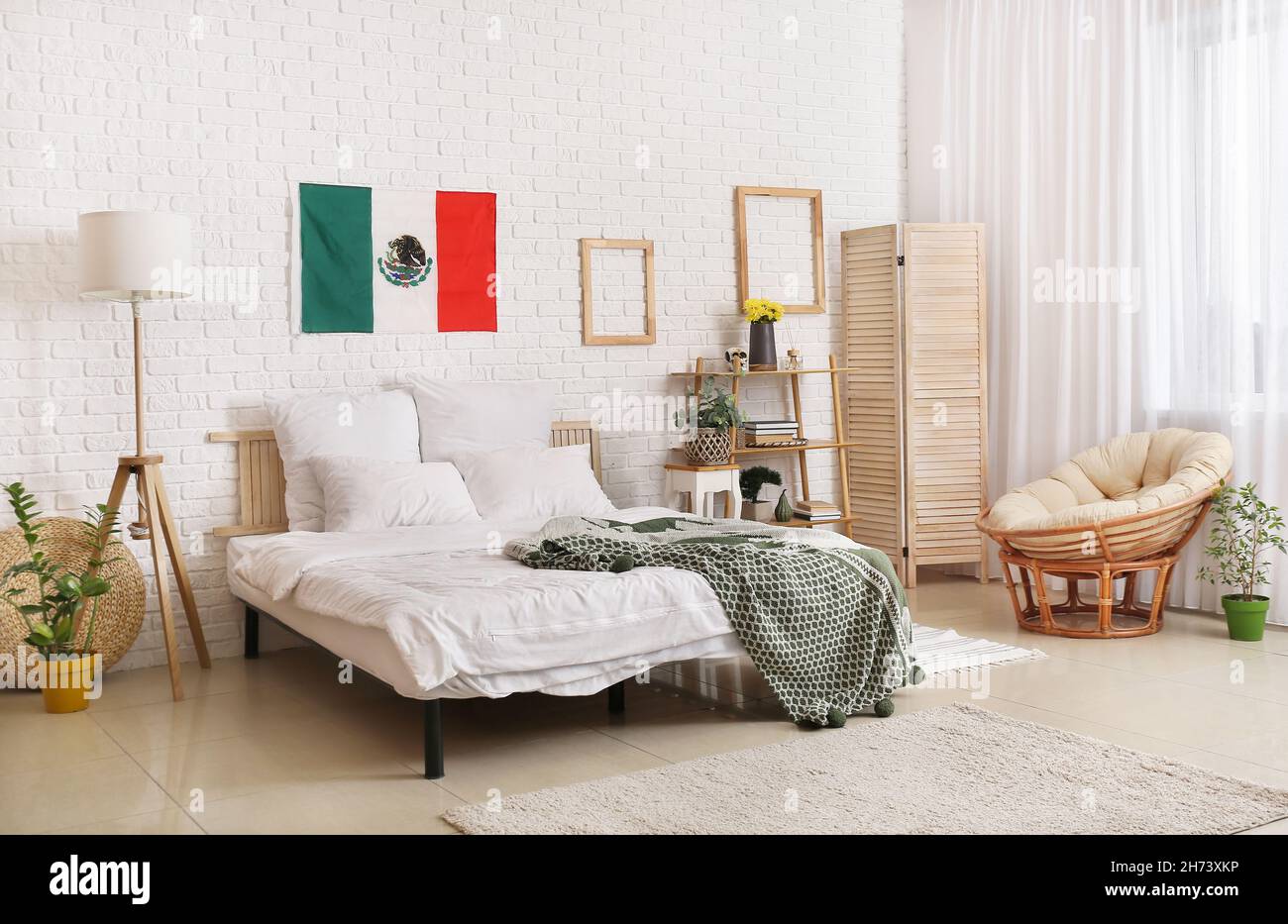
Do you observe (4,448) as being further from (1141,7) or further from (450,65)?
(1141,7)

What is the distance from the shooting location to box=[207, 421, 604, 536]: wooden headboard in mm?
5434

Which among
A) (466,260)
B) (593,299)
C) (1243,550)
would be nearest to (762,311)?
(593,299)

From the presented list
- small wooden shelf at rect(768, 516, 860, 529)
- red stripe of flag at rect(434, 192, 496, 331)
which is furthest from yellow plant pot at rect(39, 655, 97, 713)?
small wooden shelf at rect(768, 516, 860, 529)

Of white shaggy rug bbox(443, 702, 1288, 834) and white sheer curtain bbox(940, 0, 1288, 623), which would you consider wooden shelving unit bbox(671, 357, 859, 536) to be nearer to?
white sheer curtain bbox(940, 0, 1288, 623)

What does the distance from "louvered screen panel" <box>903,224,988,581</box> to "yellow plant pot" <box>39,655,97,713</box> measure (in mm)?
4133

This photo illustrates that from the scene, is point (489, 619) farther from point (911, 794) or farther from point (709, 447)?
point (709, 447)

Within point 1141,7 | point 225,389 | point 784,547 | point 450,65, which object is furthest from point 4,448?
point 1141,7

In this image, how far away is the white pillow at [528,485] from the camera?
5383 mm

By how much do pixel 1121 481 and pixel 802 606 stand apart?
2443 mm

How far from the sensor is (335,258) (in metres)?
5.64

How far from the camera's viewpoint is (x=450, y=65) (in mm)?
5887

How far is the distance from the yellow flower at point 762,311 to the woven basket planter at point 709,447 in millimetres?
695

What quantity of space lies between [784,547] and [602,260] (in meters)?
2.48

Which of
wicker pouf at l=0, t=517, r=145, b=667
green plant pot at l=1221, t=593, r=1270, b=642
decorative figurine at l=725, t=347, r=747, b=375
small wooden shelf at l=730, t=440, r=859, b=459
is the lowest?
green plant pot at l=1221, t=593, r=1270, b=642
